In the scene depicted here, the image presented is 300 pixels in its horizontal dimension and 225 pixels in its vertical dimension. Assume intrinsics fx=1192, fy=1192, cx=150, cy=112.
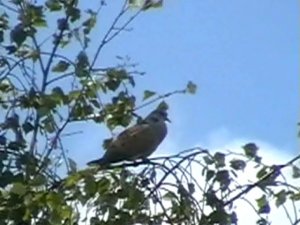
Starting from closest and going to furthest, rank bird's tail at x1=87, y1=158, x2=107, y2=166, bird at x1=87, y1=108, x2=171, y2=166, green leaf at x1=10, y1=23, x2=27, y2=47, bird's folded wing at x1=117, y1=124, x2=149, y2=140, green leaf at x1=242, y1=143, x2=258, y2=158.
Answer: green leaf at x1=242, y1=143, x2=258, y2=158 < bird's tail at x1=87, y1=158, x2=107, y2=166 < green leaf at x1=10, y1=23, x2=27, y2=47 < bird at x1=87, y1=108, x2=171, y2=166 < bird's folded wing at x1=117, y1=124, x2=149, y2=140

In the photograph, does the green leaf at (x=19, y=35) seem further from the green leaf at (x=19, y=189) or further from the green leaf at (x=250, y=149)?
the green leaf at (x=250, y=149)

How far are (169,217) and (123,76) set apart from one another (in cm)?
66

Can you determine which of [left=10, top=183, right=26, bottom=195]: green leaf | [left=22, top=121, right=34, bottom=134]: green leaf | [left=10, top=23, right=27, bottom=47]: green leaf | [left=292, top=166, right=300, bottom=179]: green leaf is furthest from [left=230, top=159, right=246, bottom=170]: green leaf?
[left=10, top=23, right=27, bottom=47]: green leaf

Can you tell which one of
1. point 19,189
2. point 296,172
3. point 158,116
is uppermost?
point 158,116

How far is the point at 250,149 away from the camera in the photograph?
3.56 meters

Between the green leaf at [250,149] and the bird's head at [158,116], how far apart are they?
0.46m

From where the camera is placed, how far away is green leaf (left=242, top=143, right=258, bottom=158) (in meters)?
3.55

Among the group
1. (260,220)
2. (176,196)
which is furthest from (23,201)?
(260,220)

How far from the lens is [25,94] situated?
405cm

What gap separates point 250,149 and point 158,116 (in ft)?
3.17

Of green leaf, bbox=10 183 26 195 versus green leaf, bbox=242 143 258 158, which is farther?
green leaf, bbox=242 143 258 158

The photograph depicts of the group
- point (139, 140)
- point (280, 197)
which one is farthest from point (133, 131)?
point (280, 197)

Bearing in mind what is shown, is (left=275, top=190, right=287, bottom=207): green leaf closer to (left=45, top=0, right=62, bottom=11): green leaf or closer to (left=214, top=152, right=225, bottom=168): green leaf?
(left=214, top=152, right=225, bottom=168): green leaf

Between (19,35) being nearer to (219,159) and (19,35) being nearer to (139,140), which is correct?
(139,140)
